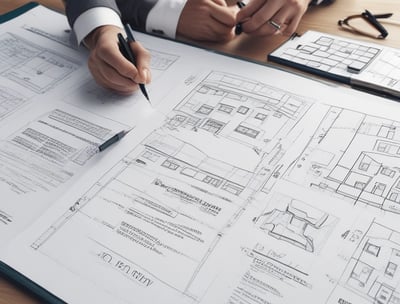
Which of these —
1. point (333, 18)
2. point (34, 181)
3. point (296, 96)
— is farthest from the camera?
point (333, 18)

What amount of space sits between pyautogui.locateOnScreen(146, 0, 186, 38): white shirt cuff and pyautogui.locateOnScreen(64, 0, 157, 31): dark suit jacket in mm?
15

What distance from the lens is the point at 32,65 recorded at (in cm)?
84

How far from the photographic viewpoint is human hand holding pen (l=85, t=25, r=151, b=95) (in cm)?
73

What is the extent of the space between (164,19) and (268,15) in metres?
0.20

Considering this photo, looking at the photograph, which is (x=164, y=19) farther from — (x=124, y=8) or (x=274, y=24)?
(x=274, y=24)

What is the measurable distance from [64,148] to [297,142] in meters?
0.33

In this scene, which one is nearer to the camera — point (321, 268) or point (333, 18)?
point (321, 268)

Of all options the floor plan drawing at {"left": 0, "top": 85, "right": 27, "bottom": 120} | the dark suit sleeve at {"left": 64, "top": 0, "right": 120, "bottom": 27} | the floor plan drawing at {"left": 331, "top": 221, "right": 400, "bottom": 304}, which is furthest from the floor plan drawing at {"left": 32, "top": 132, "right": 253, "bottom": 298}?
the dark suit sleeve at {"left": 64, "top": 0, "right": 120, "bottom": 27}

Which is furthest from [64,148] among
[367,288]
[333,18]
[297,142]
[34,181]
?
→ [333,18]

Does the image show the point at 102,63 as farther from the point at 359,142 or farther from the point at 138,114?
the point at 359,142

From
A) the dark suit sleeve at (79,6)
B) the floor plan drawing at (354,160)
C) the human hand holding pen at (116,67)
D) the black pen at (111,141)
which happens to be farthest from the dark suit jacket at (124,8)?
the floor plan drawing at (354,160)

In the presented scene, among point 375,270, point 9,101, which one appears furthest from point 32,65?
point 375,270

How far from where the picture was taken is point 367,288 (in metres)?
0.45

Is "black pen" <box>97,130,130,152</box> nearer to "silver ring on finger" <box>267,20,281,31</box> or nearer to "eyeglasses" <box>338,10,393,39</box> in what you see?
"silver ring on finger" <box>267,20,281,31</box>
